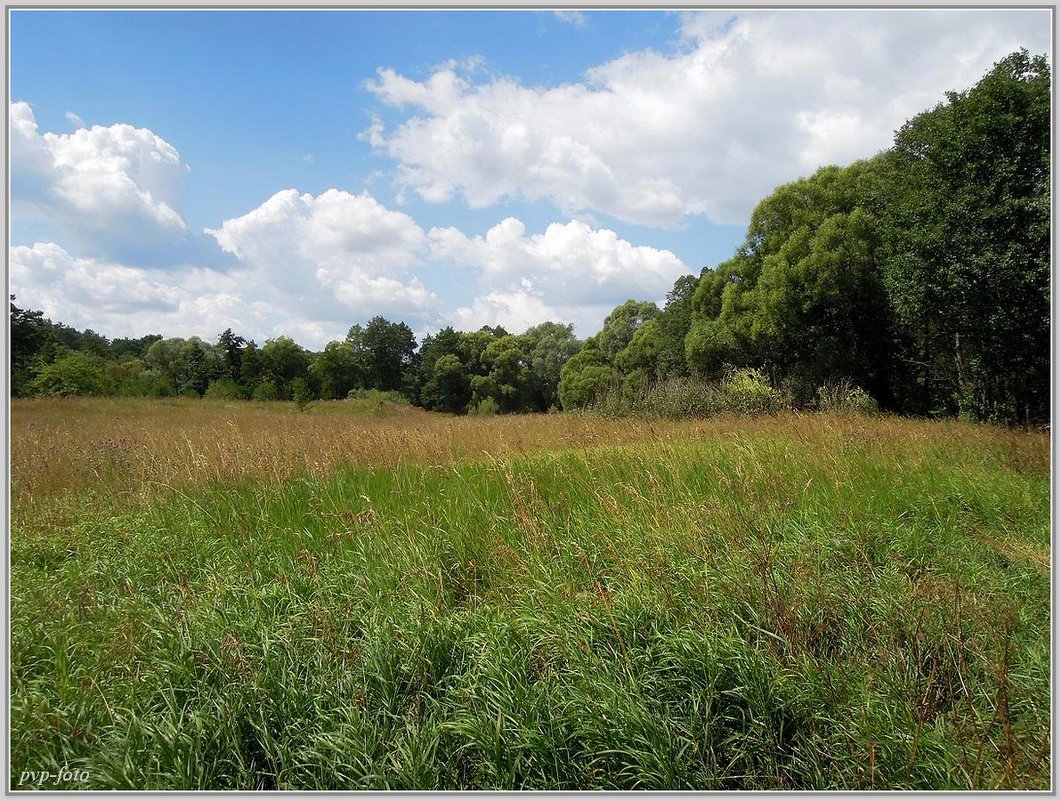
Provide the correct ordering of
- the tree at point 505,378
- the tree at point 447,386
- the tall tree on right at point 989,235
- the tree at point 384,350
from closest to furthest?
the tall tree on right at point 989,235 → the tree at point 384,350 → the tree at point 447,386 → the tree at point 505,378

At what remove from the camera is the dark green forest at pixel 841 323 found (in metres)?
9.95

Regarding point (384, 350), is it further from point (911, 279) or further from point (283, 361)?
point (911, 279)

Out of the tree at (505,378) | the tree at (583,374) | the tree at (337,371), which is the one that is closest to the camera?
the tree at (337,371)

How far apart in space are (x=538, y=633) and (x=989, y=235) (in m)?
12.1

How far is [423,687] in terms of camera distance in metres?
2.57

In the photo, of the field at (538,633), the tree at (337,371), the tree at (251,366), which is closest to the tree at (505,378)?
the tree at (337,371)

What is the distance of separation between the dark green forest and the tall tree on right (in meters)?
0.04

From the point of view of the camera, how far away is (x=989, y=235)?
1015 centimetres

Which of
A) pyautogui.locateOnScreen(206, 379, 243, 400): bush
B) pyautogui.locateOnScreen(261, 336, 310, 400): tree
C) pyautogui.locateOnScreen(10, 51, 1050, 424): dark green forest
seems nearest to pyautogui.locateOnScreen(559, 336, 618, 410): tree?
pyautogui.locateOnScreen(10, 51, 1050, 424): dark green forest

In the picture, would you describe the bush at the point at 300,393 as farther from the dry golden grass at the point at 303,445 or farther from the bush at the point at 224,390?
the dry golden grass at the point at 303,445

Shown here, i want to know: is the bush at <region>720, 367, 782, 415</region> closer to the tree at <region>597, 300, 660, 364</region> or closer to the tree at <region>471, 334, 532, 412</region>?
the tree at <region>597, 300, 660, 364</region>

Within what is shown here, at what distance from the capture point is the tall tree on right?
381 inches

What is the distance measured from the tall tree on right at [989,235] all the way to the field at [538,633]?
7152 millimetres

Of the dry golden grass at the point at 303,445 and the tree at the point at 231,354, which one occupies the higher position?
the tree at the point at 231,354
